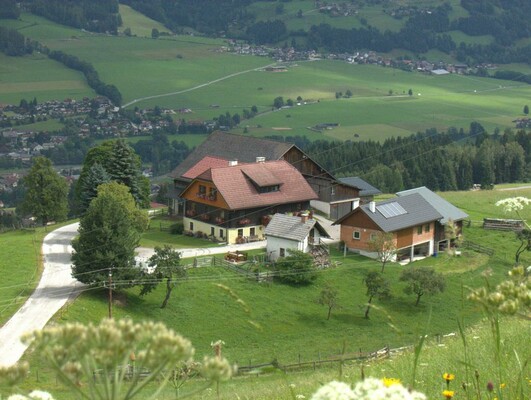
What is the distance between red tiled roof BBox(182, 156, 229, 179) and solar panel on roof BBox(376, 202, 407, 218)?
41.0ft

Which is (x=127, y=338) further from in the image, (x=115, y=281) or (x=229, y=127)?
(x=229, y=127)

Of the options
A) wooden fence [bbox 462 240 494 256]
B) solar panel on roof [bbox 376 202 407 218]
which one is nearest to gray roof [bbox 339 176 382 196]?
solar panel on roof [bbox 376 202 407 218]

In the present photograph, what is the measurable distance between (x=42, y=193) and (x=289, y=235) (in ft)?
60.2

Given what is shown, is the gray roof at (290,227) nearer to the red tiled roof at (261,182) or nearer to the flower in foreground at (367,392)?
the red tiled roof at (261,182)

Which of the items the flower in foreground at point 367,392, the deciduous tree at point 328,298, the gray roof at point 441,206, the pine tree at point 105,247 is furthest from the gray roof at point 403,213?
the flower in foreground at point 367,392

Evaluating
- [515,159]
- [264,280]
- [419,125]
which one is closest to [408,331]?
[264,280]

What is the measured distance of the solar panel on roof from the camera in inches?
2139

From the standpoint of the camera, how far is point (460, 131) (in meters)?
166

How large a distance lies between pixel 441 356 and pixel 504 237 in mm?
45381

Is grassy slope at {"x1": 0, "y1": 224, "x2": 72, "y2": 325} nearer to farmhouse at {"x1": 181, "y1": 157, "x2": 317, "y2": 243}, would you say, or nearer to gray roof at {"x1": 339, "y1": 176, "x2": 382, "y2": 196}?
farmhouse at {"x1": 181, "y1": 157, "x2": 317, "y2": 243}

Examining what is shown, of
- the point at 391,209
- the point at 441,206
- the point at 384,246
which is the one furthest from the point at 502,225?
the point at 384,246

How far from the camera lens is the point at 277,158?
63.8 m

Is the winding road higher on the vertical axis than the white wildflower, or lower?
lower

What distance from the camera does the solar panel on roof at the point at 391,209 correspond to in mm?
54341
